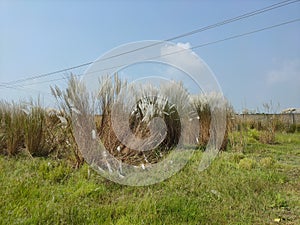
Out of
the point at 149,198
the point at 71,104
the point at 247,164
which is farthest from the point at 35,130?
the point at 247,164

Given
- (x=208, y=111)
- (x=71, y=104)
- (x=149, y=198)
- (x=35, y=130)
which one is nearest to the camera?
(x=149, y=198)

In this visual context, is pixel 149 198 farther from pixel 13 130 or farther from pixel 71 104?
pixel 13 130

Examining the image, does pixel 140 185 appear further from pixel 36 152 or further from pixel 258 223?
pixel 36 152

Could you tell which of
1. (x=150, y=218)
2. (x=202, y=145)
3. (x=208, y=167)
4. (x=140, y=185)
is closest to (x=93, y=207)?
(x=150, y=218)

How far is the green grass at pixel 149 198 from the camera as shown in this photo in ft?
6.79

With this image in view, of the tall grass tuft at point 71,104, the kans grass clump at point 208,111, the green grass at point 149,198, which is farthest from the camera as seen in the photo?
the kans grass clump at point 208,111

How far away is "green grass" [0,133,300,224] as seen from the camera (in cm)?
207

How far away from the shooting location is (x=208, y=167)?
3537mm

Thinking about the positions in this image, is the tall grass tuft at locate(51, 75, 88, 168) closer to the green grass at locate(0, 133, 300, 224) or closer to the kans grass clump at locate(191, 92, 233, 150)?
the green grass at locate(0, 133, 300, 224)

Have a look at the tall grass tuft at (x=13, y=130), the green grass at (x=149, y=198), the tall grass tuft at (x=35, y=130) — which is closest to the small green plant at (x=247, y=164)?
the green grass at (x=149, y=198)

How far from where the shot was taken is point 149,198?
2.36m

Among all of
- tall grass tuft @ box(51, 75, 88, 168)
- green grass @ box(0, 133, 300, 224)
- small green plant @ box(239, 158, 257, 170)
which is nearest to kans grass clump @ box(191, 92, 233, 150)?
small green plant @ box(239, 158, 257, 170)

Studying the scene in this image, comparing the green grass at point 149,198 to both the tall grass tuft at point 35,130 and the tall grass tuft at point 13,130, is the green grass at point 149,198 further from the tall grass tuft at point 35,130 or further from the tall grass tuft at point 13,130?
the tall grass tuft at point 13,130

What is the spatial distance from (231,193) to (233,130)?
2.99 meters
